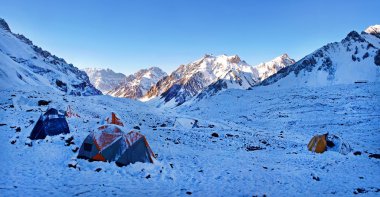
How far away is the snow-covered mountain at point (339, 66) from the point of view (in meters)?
101

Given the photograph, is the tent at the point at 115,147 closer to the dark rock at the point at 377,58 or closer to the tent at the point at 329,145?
the tent at the point at 329,145

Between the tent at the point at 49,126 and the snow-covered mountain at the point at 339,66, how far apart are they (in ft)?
292

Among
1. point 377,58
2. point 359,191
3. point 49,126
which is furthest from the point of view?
point 377,58

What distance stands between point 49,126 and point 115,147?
864cm

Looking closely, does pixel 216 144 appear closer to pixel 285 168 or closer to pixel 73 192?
pixel 285 168

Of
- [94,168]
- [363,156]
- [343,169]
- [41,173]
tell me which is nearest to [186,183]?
[94,168]

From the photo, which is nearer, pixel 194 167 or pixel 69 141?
pixel 194 167

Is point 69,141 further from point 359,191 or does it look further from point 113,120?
point 359,191


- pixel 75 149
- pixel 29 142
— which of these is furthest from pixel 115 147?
pixel 29 142

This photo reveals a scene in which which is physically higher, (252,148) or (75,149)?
(75,149)

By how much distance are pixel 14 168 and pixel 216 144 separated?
16.4 meters

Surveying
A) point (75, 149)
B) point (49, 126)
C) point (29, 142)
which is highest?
point (49, 126)

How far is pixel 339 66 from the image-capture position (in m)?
110

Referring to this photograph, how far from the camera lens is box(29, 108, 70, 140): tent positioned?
74.0 feet
